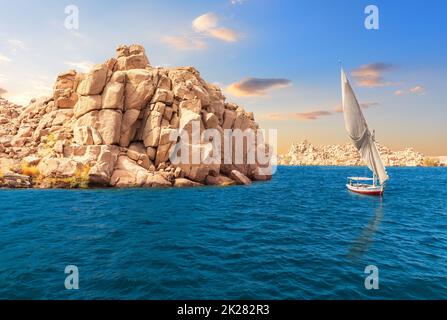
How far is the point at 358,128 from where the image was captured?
1379 inches

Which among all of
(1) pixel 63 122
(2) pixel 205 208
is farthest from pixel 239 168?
(1) pixel 63 122

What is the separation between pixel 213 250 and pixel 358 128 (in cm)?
2934

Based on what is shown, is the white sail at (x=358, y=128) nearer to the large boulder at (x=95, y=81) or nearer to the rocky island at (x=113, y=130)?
the rocky island at (x=113, y=130)

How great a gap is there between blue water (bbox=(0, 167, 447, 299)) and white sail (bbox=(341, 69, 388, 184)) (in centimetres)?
1131

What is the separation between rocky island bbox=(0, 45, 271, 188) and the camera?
39219 millimetres

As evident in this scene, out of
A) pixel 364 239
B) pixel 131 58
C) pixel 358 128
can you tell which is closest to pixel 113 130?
pixel 131 58

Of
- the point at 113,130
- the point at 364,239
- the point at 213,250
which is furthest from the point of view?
the point at 113,130

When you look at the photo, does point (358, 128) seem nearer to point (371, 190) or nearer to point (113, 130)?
point (371, 190)

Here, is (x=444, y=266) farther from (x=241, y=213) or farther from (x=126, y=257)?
(x=126, y=257)

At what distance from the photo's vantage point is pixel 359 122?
34.8 meters

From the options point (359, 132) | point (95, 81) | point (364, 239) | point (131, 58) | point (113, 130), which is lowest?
point (364, 239)

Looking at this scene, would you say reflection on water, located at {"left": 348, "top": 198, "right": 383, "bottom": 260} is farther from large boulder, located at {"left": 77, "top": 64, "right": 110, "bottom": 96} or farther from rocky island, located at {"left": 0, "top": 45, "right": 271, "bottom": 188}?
large boulder, located at {"left": 77, "top": 64, "right": 110, "bottom": 96}

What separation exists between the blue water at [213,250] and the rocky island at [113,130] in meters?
11.3
